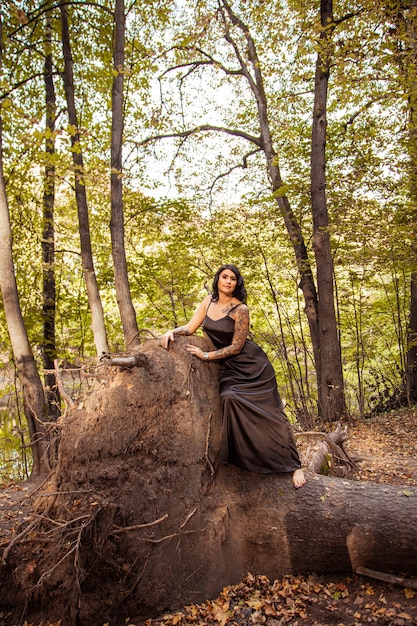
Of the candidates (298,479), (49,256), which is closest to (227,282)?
(298,479)

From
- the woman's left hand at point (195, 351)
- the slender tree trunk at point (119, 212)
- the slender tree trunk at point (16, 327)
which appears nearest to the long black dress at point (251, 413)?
the woman's left hand at point (195, 351)

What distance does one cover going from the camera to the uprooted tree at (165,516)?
302 cm

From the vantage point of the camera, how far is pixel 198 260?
33.6 feet

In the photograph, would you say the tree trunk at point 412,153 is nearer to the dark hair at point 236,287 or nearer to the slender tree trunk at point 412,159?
the slender tree trunk at point 412,159

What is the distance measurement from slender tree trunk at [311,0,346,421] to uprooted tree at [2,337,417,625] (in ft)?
17.8

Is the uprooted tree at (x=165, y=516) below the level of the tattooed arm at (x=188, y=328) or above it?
below

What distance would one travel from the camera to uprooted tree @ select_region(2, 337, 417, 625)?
3.02 metres

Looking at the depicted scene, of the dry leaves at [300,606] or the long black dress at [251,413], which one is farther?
the long black dress at [251,413]

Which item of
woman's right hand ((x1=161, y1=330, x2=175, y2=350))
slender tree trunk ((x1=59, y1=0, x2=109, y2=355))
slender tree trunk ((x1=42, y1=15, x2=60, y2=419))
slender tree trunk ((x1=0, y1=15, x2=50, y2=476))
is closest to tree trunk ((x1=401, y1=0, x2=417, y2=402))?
woman's right hand ((x1=161, y1=330, x2=175, y2=350))

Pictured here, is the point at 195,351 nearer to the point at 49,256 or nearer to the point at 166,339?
the point at 166,339

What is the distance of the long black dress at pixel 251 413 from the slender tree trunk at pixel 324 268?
5.48m

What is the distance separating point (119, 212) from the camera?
7320 millimetres

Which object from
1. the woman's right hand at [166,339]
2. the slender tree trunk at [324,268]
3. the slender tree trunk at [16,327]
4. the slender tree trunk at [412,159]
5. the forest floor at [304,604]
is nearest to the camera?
the forest floor at [304,604]

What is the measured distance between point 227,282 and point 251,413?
1140 mm
